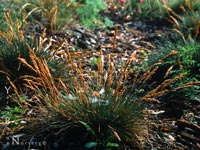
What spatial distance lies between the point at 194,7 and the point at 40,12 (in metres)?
2.67

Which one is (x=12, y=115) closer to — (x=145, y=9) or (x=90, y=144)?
(x=90, y=144)

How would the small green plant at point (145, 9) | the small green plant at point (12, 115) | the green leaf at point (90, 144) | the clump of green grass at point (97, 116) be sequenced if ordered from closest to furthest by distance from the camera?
the green leaf at point (90, 144) → the clump of green grass at point (97, 116) → the small green plant at point (12, 115) → the small green plant at point (145, 9)

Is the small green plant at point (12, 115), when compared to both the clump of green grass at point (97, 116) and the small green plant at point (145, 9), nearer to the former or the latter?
the clump of green grass at point (97, 116)

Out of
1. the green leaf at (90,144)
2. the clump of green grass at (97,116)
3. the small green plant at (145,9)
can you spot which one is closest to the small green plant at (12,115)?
the clump of green grass at (97,116)

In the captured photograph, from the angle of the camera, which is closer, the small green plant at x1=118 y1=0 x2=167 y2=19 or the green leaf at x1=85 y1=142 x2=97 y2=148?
the green leaf at x1=85 y1=142 x2=97 y2=148

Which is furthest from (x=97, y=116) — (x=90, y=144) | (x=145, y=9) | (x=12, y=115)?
(x=145, y=9)

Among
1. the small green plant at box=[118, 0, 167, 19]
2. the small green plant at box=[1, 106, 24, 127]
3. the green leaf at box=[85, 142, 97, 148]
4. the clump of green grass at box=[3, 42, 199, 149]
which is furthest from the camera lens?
the small green plant at box=[118, 0, 167, 19]

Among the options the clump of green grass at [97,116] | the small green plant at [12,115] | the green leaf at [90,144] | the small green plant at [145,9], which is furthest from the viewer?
the small green plant at [145,9]

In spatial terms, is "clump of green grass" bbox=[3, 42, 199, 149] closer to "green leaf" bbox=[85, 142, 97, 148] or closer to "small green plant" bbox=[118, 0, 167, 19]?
"green leaf" bbox=[85, 142, 97, 148]

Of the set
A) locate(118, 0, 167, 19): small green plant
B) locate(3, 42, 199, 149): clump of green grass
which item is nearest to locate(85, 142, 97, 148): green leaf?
A: locate(3, 42, 199, 149): clump of green grass

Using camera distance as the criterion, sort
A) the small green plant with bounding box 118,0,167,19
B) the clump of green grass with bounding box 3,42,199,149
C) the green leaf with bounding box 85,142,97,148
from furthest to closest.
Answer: the small green plant with bounding box 118,0,167,19, the clump of green grass with bounding box 3,42,199,149, the green leaf with bounding box 85,142,97,148

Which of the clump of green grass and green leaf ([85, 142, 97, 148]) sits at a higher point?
the clump of green grass

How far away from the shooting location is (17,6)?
5711 millimetres

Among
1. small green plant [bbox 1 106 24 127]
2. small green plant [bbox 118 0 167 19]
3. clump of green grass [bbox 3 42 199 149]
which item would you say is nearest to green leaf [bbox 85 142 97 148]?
clump of green grass [bbox 3 42 199 149]
